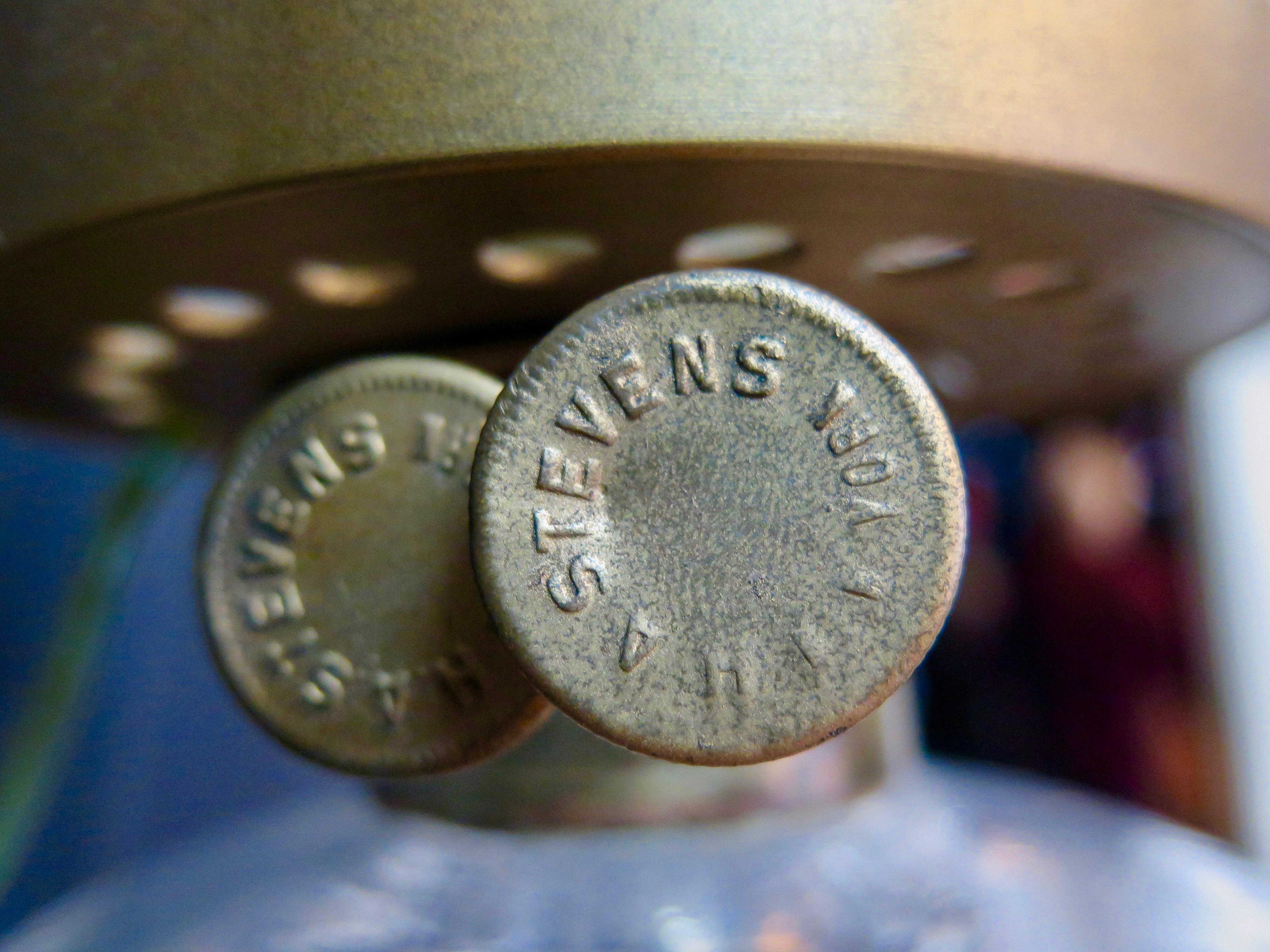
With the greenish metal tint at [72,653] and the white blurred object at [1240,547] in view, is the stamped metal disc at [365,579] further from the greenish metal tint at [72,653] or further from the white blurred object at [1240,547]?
the white blurred object at [1240,547]

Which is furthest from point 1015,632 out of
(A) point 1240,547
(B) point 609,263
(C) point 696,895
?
(B) point 609,263

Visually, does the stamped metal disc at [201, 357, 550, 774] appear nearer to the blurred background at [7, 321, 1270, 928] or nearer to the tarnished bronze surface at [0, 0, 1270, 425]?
the tarnished bronze surface at [0, 0, 1270, 425]

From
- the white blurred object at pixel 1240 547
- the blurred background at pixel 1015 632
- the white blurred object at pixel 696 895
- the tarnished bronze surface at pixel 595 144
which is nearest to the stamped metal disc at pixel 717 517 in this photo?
the tarnished bronze surface at pixel 595 144

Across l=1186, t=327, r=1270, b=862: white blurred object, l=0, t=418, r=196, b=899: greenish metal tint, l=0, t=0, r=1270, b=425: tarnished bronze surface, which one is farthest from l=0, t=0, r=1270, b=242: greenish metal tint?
l=1186, t=327, r=1270, b=862: white blurred object

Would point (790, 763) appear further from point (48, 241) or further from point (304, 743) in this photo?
point (48, 241)

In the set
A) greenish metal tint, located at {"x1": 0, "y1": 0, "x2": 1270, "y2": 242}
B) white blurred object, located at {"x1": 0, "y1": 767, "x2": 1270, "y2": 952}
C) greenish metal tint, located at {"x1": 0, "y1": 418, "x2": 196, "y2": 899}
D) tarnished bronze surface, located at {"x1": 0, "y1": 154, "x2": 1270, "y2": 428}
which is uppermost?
greenish metal tint, located at {"x1": 0, "y1": 0, "x2": 1270, "y2": 242}

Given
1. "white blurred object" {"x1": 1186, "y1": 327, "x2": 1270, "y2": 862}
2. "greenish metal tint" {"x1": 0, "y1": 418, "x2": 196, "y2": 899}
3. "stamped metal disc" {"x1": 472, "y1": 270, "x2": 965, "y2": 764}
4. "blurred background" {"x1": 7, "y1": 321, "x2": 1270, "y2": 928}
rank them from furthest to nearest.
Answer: "white blurred object" {"x1": 1186, "y1": 327, "x2": 1270, "y2": 862}, "blurred background" {"x1": 7, "y1": 321, "x2": 1270, "y2": 928}, "greenish metal tint" {"x1": 0, "y1": 418, "x2": 196, "y2": 899}, "stamped metal disc" {"x1": 472, "y1": 270, "x2": 965, "y2": 764}

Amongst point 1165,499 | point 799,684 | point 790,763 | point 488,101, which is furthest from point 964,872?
point 1165,499

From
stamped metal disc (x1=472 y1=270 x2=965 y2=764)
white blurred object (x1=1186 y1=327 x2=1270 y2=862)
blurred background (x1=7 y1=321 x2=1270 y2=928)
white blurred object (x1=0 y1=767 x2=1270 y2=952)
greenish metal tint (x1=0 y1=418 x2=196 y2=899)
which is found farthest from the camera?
white blurred object (x1=1186 y1=327 x2=1270 y2=862)
